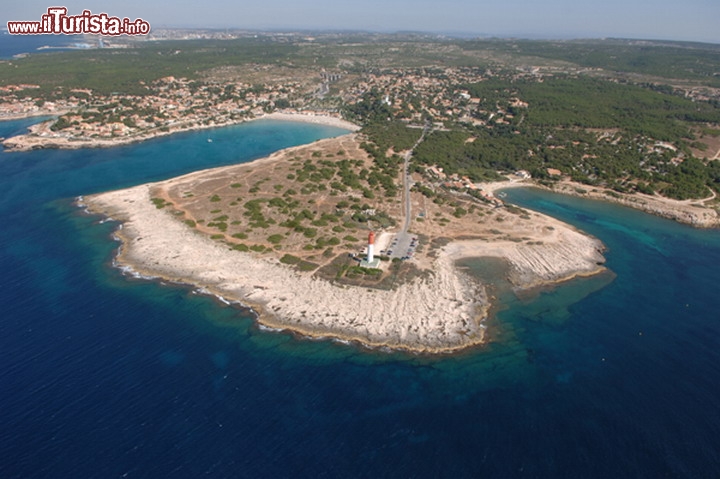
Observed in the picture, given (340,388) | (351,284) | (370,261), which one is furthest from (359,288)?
(340,388)

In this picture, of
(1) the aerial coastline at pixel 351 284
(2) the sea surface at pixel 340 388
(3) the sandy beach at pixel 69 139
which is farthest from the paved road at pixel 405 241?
(3) the sandy beach at pixel 69 139

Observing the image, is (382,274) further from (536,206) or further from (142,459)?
(536,206)

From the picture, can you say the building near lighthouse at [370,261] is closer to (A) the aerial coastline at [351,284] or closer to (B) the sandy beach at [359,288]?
(A) the aerial coastline at [351,284]

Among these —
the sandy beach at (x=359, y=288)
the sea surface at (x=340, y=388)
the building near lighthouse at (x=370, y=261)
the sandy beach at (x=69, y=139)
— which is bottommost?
the sea surface at (x=340, y=388)

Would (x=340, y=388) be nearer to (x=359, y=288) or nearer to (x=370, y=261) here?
(x=359, y=288)

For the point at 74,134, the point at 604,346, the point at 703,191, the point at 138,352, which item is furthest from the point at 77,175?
the point at 703,191

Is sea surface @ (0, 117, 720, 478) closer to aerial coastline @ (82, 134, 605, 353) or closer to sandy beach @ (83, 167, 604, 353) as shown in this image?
sandy beach @ (83, 167, 604, 353)
